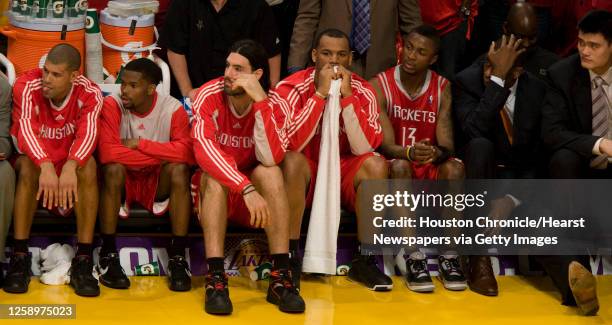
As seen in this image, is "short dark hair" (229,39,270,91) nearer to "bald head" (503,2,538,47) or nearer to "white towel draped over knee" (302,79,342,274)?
"white towel draped over knee" (302,79,342,274)

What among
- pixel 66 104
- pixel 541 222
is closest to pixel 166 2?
pixel 66 104

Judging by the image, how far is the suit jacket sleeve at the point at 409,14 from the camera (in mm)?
7047

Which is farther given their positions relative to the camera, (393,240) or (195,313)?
(393,240)

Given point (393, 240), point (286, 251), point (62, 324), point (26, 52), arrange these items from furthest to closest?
point (26, 52), point (393, 240), point (286, 251), point (62, 324)

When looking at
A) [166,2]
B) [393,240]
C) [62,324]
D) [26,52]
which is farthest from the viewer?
[166,2]

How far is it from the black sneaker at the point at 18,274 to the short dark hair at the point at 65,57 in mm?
1011

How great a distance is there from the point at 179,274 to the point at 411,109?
167cm

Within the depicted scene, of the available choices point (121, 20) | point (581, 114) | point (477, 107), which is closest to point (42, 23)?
point (121, 20)

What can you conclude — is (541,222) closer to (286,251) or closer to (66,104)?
(286,251)

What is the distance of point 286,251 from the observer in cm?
591

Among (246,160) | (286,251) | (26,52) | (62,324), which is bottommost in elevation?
(62,324)

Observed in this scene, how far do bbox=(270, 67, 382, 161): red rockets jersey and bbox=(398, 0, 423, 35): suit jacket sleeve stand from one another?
2.42 ft

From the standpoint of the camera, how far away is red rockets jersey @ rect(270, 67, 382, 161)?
20.3 feet

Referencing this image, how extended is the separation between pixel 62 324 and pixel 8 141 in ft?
3.82
